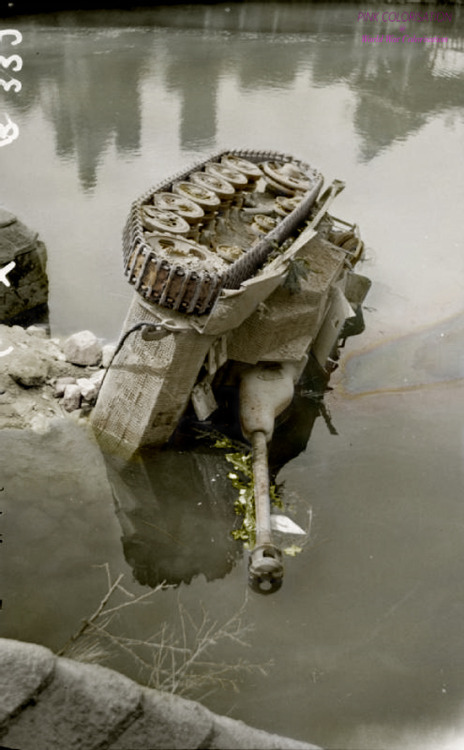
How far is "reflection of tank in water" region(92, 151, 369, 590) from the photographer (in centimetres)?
672

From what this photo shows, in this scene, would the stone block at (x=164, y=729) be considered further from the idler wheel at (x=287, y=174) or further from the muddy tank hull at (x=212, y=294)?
the idler wheel at (x=287, y=174)

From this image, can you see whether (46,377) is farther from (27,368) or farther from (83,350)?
(83,350)

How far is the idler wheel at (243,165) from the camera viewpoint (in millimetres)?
9601

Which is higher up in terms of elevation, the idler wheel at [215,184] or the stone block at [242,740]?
the idler wheel at [215,184]

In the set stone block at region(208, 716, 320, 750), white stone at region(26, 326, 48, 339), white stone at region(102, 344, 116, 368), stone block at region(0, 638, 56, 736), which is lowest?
white stone at region(26, 326, 48, 339)

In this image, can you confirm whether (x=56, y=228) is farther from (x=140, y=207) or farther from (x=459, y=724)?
(x=459, y=724)

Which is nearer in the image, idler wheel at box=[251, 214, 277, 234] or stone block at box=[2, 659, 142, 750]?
stone block at box=[2, 659, 142, 750]

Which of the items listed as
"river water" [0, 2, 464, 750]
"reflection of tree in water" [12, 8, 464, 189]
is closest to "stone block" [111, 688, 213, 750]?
"river water" [0, 2, 464, 750]

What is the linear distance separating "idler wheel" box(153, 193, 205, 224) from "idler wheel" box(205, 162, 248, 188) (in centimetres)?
111

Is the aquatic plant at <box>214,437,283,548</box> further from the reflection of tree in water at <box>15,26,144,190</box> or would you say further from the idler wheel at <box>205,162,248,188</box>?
the reflection of tree in water at <box>15,26,144,190</box>

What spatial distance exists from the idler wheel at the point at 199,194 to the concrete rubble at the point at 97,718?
5.43 metres

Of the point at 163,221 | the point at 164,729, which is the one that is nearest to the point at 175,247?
the point at 163,221

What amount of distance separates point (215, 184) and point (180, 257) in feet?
7.34

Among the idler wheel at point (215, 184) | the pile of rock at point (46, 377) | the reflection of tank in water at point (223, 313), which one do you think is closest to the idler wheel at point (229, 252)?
the reflection of tank in water at point (223, 313)
